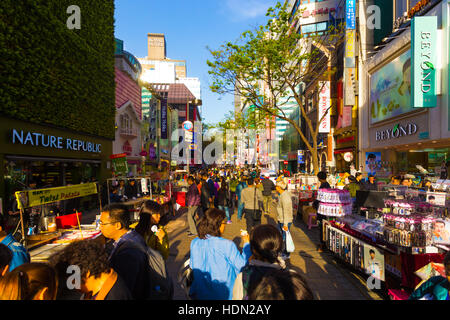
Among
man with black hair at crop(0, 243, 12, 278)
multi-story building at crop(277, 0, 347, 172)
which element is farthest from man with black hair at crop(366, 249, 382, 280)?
multi-story building at crop(277, 0, 347, 172)

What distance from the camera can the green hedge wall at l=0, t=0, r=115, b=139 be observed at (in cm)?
1072

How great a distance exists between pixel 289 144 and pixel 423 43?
34.6 meters

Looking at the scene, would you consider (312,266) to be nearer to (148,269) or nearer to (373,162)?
(148,269)

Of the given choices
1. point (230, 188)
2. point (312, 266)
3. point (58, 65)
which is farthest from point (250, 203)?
point (58, 65)

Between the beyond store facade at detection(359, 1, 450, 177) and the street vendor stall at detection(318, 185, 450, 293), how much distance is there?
1002 cm

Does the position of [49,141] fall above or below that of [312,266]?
above

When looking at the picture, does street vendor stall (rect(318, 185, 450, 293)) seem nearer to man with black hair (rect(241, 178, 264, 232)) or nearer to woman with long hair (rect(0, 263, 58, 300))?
man with black hair (rect(241, 178, 264, 232))

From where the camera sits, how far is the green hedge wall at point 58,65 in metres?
10.7

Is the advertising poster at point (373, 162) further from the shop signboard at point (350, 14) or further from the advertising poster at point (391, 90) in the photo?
the shop signboard at point (350, 14)

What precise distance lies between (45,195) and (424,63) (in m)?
16.9

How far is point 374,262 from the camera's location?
4.99m

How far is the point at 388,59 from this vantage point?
18609 millimetres
